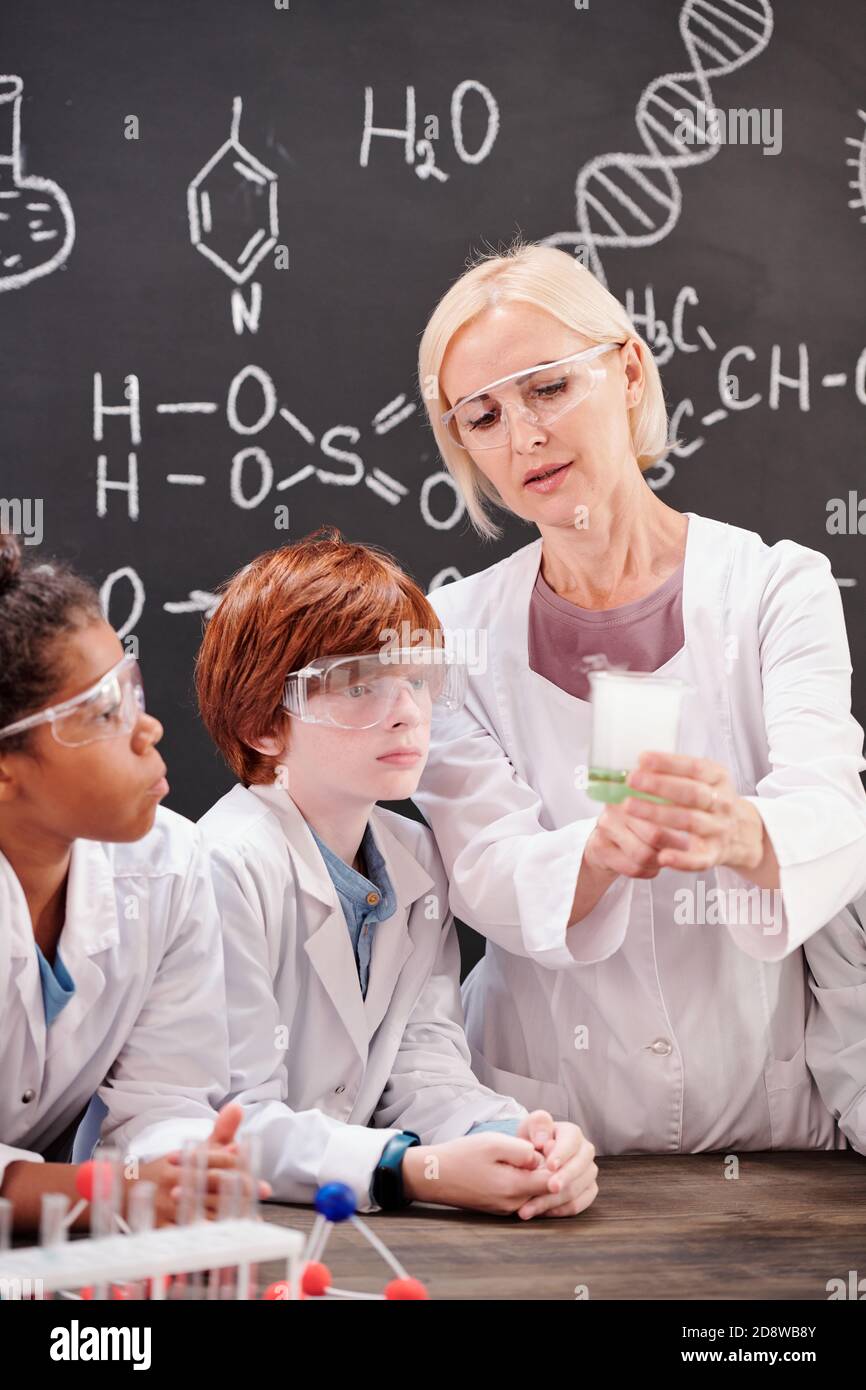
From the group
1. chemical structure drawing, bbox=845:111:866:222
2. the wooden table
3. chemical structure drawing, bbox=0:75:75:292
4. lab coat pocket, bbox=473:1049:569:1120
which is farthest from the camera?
chemical structure drawing, bbox=845:111:866:222

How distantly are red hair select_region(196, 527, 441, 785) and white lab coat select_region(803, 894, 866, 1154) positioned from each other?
31.5 inches

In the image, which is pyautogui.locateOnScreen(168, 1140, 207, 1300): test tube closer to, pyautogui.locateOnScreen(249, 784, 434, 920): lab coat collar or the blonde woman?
pyautogui.locateOnScreen(249, 784, 434, 920): lab coat collar

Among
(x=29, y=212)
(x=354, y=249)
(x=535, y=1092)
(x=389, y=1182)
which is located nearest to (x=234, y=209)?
(x=354, y=249)

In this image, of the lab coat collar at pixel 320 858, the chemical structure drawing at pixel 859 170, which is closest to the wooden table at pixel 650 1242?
the lab coat collar at pixel 320 858

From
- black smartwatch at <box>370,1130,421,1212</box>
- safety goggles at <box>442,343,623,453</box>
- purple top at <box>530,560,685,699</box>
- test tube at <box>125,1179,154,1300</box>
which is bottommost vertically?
black smartwatch at <box>370,1130,421,1212</box>

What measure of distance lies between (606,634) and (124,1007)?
94 cm

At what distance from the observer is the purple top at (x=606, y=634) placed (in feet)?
7.26

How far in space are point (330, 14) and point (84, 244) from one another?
66 centimetres

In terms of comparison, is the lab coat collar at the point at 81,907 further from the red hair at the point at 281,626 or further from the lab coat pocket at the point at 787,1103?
the lab coat pocket at the point at 787,1103

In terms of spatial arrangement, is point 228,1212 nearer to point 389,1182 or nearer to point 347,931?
point 389,1182

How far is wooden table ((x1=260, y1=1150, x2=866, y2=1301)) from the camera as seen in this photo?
155cm

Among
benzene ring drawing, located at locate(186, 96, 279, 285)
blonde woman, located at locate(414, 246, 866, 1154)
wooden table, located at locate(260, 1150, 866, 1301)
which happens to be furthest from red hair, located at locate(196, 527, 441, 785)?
benzene ring drawing, located at locate(186, 96, 279, 285)

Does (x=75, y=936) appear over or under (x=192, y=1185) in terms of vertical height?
over

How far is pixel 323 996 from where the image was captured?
208 centimetres
